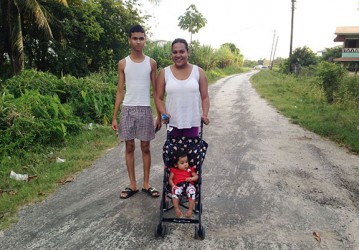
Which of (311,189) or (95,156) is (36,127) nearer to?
(95,156)

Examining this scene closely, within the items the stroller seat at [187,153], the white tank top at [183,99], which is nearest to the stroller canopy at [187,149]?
the stroller seat at [187,153]

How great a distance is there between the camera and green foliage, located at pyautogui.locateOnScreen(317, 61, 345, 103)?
46.1 feet

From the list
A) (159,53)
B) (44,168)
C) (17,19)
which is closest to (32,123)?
(44,168)

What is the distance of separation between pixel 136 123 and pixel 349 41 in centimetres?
3413

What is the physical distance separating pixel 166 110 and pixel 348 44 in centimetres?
3420

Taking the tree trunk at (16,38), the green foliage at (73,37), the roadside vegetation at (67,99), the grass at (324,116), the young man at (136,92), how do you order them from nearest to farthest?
the young man at (136,92) < the roadside vegetation at (67,99) < the grass at (324,116) < the tree trunk at (16,38) < the green foliage at (73,37)

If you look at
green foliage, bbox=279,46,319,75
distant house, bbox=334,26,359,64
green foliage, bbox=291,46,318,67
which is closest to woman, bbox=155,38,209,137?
distant house, bbox=334,26,359,64

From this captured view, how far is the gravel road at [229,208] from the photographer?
11.0 feet

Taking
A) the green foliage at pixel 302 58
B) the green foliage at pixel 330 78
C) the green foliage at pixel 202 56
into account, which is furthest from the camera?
the green foliage at pixel 302 58

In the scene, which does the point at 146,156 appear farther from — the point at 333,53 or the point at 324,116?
the point at 333,53

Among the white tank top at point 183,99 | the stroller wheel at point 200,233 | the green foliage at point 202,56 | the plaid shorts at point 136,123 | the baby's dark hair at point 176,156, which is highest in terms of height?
the green foliage at point 202,56

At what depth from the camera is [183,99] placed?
3553mm

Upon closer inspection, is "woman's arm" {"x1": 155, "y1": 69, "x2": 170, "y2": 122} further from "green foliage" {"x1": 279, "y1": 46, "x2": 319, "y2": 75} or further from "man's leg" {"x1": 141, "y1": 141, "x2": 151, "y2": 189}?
"green foliage" {"x1": 279, "y1": 46, "x2": 319, "y2": 75}

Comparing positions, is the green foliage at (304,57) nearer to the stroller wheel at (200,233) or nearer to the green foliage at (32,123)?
the green foliage at (32,123)
